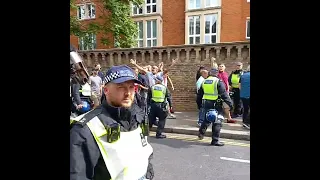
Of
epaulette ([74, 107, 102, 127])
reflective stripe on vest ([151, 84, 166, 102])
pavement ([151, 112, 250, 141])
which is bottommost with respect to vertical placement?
pavement ([151, 112, 250, 141])

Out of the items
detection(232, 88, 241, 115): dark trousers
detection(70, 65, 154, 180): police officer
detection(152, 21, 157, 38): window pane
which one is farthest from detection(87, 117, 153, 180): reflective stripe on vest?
detection(152, 21, 157, 38): window pane

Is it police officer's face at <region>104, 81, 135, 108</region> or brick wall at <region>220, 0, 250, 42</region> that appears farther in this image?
brick wall at <region>220, 0, 250, 42</region>

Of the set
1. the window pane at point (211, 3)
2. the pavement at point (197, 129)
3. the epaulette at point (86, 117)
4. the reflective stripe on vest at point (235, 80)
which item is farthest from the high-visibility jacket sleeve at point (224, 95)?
the window pane at point (211, 3)

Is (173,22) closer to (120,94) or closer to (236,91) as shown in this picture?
(236,91)

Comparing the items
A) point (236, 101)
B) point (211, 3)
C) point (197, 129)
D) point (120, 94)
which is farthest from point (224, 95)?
point (211, 3)

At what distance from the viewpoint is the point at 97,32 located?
12773mm

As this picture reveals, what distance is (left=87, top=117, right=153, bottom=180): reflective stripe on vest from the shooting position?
136cm

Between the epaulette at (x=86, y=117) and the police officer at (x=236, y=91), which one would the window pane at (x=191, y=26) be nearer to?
the police officer at (x=236, y=91)

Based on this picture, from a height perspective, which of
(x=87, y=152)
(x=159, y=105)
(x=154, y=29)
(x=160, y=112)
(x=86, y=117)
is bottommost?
(x=160, y=112)

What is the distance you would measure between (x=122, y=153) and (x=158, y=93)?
474 cm

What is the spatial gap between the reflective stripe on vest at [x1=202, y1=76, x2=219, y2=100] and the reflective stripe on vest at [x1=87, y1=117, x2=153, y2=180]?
4.21 metres

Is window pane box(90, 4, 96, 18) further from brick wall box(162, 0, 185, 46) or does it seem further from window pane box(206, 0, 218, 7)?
window pane box(206, 0, 218, 7)

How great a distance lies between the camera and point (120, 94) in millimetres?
1608
